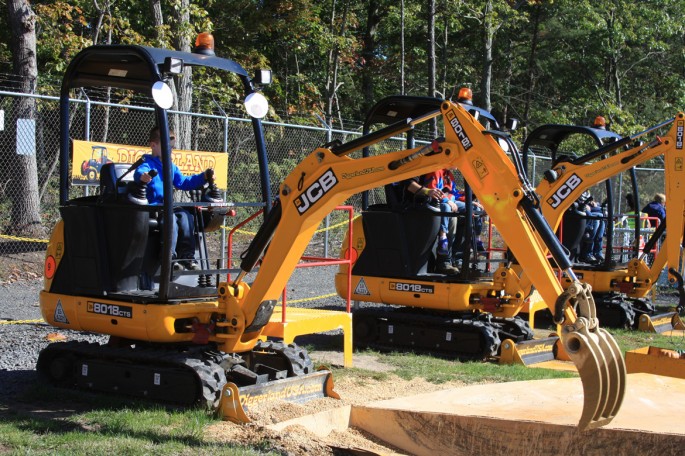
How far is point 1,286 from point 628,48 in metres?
25.1

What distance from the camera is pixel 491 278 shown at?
1073 centimetres

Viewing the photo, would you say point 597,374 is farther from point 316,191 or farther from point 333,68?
point 333,68

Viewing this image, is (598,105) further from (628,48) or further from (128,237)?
(128,237)

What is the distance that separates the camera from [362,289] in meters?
11.0

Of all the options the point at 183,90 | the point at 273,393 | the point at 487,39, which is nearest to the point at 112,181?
the point at 273,393

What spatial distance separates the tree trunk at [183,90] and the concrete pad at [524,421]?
9.36 metres

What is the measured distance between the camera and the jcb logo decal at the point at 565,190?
1174cm

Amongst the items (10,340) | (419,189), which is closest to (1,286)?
(10,340)

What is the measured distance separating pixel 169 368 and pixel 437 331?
163 inches

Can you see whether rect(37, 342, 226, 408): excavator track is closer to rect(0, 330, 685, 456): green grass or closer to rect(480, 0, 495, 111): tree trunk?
rect(0, 330, 685, 456): green grass

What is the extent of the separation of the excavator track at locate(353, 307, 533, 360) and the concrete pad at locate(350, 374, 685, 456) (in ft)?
9.33

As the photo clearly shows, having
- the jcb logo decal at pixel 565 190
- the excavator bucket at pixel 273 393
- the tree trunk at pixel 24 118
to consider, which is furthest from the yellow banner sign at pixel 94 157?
the excavator bucket at pixel 273 393

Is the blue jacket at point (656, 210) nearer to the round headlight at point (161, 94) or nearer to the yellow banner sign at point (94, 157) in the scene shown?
the yellow banner sign at point (94, 157)

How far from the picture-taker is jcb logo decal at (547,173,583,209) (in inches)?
462
